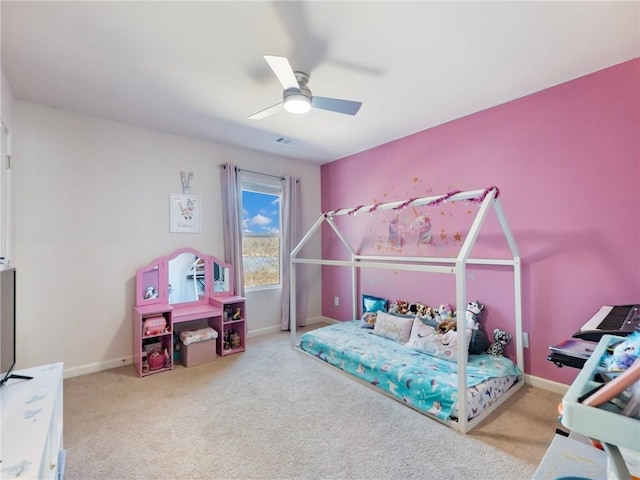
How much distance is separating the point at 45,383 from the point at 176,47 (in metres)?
1.96

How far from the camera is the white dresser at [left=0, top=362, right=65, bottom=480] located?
35.5 inches

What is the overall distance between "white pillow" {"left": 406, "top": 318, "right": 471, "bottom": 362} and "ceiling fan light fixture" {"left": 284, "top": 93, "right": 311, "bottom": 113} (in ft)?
7.25

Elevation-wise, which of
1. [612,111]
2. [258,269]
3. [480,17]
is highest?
[480,17]

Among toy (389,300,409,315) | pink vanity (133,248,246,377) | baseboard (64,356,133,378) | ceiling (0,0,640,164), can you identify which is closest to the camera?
ceiling (0,0,640,164)

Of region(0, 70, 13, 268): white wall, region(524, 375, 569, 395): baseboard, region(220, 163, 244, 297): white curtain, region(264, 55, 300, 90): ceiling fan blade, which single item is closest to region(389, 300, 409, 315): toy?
region(524, 375, 569, 395): baseboard

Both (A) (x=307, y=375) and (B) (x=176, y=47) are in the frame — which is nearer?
(B) (x=176, y=47)

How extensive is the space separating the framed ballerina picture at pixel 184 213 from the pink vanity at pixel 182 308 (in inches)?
10.4

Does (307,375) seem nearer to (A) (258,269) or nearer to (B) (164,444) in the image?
(B) (164,444)

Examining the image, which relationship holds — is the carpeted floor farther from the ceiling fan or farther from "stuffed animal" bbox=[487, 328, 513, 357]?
the ceiling fan

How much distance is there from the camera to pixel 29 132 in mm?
2568

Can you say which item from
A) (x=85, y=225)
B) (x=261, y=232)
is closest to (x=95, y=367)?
(x=85, y=225)

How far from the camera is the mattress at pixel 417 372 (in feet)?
6.73

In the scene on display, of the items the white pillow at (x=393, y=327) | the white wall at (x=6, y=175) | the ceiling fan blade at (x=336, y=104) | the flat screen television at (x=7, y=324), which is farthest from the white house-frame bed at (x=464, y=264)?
the white wall at (x=6, y=175)

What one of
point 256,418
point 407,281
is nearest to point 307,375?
point 256,418
